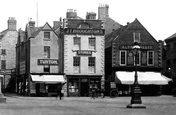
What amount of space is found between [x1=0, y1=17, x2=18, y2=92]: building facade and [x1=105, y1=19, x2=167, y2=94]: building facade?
2223 centimetres

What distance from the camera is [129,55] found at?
54969mm

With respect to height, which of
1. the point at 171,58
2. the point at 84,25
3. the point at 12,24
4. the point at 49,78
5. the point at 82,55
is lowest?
the point at 49,78

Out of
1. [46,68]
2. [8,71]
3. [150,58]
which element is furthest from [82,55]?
[8,71]

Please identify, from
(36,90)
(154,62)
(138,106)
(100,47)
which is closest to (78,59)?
(100,47)

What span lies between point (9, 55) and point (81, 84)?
944 inches

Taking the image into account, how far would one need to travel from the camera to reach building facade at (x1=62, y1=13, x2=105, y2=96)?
5397 cm

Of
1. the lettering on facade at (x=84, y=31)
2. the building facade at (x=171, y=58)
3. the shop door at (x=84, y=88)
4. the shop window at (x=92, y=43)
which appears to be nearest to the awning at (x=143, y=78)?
the shop door at (x=84, y=88)

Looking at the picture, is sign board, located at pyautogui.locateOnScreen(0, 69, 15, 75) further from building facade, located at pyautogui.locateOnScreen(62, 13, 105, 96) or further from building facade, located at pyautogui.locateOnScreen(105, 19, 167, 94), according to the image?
building facade, located at pyautogui.locateOnScreen(105, 19, 167, 94)

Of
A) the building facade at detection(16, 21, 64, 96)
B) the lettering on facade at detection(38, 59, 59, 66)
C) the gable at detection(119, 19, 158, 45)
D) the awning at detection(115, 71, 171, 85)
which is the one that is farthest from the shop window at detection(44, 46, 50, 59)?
the gable at detection(119, 19, 158, 45)

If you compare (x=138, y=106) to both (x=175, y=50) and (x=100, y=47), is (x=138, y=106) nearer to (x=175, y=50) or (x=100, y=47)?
(x=100, y=47)

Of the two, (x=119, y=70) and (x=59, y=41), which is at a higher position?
(x=59, y=41)

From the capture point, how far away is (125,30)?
55.4 m

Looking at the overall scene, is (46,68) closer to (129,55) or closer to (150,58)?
(129,55)

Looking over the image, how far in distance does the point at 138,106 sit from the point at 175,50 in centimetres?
3407
